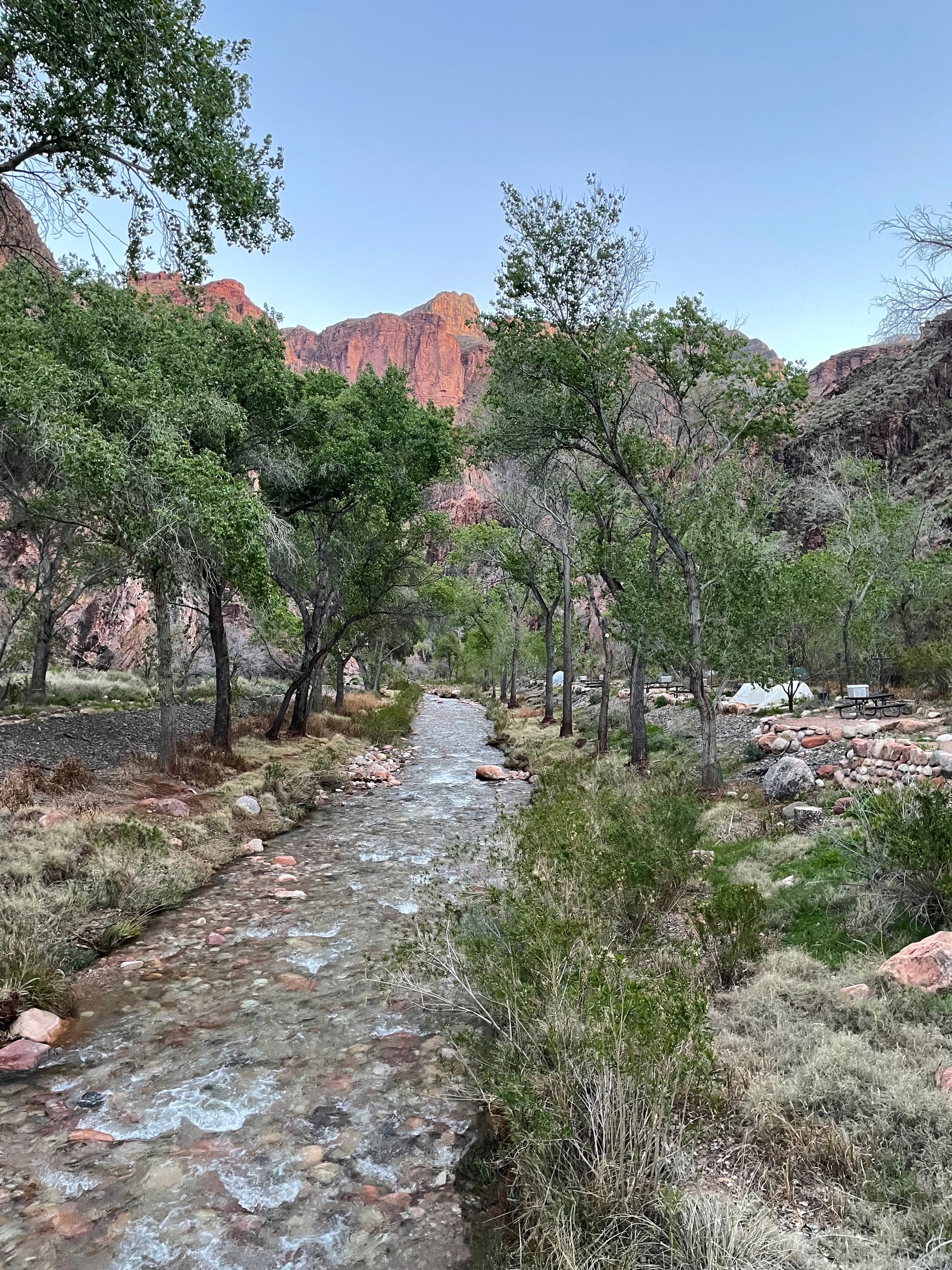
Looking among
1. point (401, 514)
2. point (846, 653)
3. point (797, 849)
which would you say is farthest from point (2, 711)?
point (846, 653)

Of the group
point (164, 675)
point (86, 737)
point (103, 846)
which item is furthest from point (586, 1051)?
point (86, 737)

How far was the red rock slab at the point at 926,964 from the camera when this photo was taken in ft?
15.8

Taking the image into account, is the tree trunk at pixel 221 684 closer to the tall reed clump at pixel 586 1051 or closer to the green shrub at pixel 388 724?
the green shrub at pixel 388 724

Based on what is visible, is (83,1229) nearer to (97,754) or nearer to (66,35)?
(66,35)

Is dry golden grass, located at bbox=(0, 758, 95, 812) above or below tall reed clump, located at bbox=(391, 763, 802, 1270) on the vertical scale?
above

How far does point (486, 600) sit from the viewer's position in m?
48.2

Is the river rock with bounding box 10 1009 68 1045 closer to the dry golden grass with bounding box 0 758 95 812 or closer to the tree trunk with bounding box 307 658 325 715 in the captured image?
the dry golden grass with bounding box 0 758 95 812

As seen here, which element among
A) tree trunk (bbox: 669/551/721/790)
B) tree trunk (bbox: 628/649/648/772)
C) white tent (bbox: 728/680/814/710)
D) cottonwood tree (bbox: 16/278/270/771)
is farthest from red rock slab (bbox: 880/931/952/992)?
white tent (bbox: 728/680/814/710)

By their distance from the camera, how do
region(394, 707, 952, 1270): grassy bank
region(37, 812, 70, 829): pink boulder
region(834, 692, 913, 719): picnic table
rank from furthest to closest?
region(834, 692, 913, 719): picnic table → region(37, 812, 70, 829): pink boulder → region(394, 707, 952, 1270): grassy bank

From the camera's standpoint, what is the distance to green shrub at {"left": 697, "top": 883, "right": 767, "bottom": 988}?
18.7 feet

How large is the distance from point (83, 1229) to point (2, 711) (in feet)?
64.3

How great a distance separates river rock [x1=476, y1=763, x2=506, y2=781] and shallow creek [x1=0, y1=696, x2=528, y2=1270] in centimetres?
1053

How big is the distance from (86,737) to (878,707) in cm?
1960

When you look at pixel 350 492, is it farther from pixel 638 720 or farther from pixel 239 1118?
pixel 239 1118
